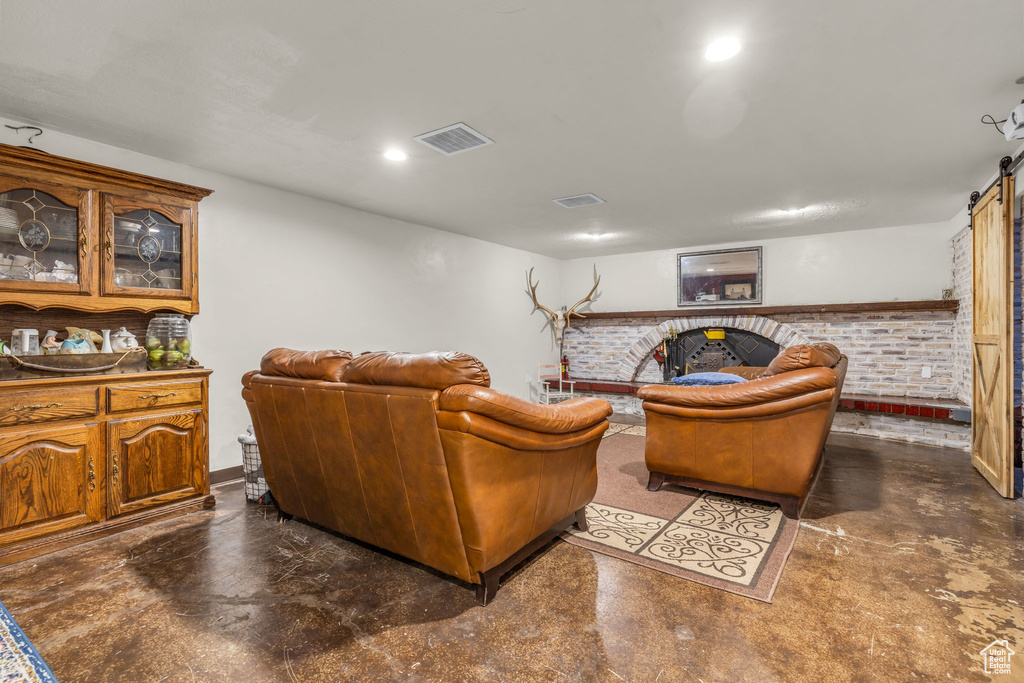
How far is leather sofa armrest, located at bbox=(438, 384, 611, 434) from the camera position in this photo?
1.81 meters

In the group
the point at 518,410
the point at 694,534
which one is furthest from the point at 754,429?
the point at 518,410

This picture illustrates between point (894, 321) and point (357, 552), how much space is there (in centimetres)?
621

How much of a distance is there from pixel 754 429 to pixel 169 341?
13.3 feet

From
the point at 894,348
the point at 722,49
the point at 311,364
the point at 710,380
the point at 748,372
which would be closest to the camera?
the point at 722,49

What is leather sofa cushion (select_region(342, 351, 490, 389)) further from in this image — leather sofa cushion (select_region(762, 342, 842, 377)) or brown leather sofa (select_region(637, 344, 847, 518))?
leather sofa cushion (select_region(762, 342, 842, 377))

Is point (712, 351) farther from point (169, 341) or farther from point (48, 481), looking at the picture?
point (48, 481)

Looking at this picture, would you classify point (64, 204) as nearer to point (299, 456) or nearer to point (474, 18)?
point (299, 456)

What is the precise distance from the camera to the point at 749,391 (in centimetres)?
292

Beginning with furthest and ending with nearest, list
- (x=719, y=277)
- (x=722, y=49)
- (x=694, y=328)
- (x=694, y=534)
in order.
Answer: (x=694, y=328) → (x=719, y=277) → (x=694, y=534) → (x=722, y=49)

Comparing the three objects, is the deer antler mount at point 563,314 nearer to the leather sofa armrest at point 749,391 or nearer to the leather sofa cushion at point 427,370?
the leather sofa armrest at point 749,391

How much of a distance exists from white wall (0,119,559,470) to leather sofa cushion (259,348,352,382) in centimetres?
147

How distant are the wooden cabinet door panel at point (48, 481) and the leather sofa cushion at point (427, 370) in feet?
6.38

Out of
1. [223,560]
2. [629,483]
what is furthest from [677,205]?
[223,560]

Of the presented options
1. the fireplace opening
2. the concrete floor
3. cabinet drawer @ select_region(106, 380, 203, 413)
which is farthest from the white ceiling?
the fireplace opening
